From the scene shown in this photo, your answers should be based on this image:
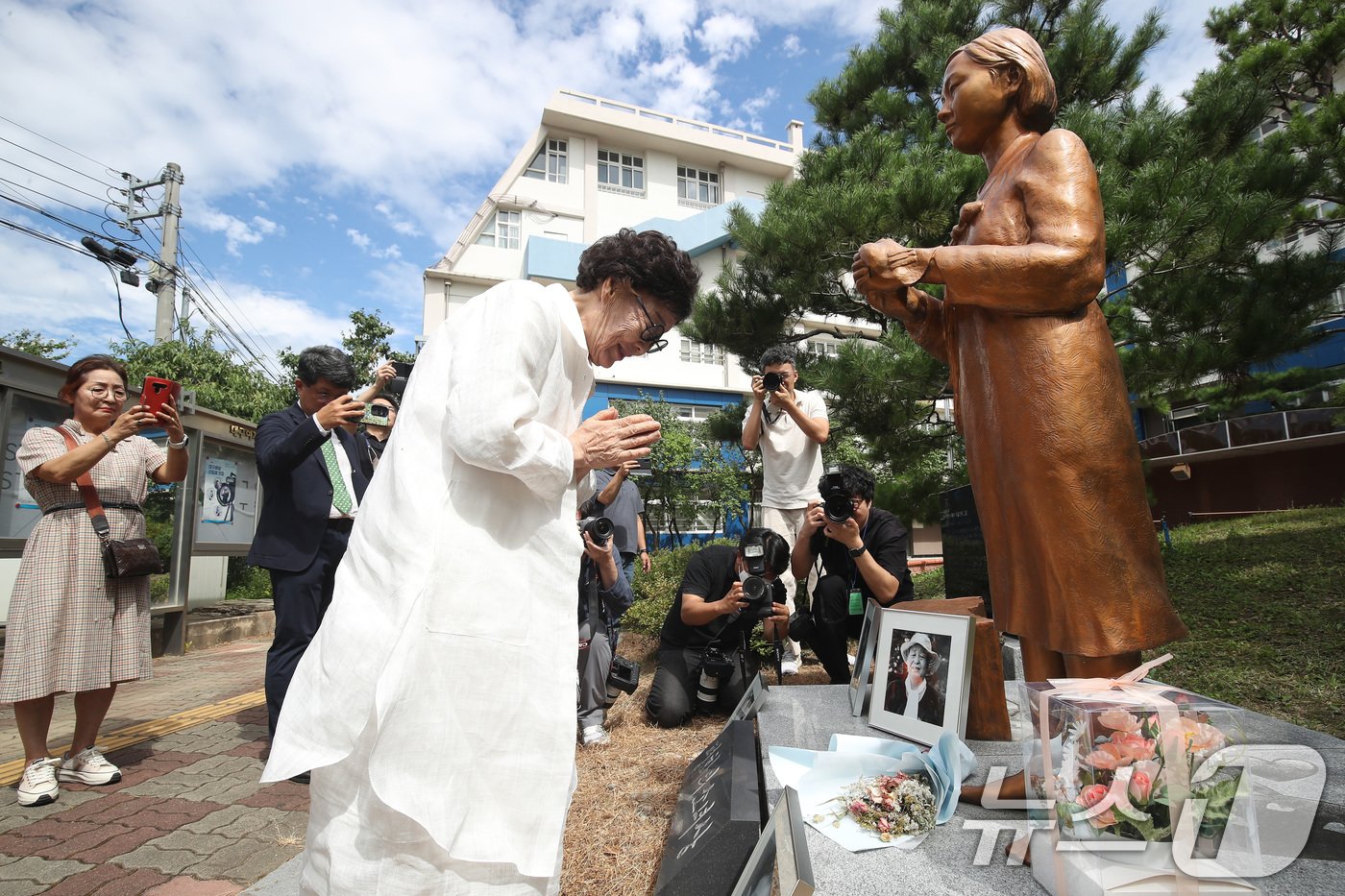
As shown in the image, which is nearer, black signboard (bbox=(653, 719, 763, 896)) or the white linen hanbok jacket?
the white linen hanbok jacket

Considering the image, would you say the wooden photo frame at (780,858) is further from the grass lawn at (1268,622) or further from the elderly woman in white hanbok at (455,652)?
the grass lawn at (1268,622)

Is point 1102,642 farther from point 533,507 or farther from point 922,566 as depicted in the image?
point 922,566

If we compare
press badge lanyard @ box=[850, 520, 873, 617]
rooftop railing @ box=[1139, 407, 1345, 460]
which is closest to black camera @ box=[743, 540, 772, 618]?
press badge lanyard @ box=[850, 520, 873, 617]

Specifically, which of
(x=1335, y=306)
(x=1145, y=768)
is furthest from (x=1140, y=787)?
(x=1335, y=306)

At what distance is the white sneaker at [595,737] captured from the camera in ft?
11.8

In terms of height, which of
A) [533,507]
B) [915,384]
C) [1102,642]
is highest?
[915,384]

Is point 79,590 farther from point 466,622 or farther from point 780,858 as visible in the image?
point 780,858

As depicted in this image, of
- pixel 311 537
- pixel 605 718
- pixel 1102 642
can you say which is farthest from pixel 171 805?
pixel 1102 642

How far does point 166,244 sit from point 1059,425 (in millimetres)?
15512

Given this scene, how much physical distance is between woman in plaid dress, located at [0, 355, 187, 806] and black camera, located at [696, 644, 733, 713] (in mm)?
2678

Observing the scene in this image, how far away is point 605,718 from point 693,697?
521 millimetres

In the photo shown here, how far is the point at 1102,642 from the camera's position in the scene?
160cm

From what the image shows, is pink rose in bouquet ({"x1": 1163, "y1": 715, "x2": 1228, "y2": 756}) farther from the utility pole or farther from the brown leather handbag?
the utility pole

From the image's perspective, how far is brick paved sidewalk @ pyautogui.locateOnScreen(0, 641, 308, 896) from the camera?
224cm
